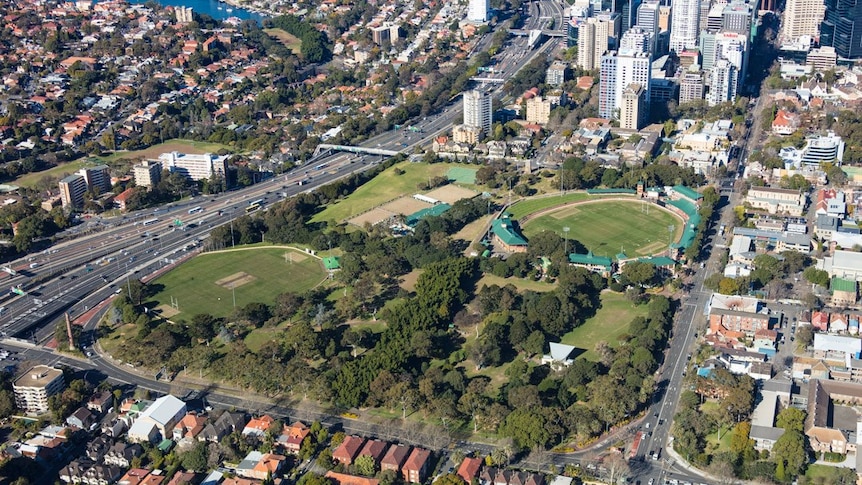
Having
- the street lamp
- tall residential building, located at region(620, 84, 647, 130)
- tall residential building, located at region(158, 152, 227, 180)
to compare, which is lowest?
the street lamp

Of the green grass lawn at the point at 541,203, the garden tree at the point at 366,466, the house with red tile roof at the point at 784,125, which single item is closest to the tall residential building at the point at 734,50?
the house with red tile roof at the point at 784,125

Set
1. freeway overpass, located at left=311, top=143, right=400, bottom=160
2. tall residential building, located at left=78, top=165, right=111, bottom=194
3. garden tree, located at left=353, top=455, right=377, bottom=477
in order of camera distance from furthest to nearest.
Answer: freeway overpass, located at left=311, top=143, right=400, bottom=160 → tall residential building, located at left=78, top=165, right=111, bottom=194 → garden tree, located at left=353, top=455, right=377, bottom=477

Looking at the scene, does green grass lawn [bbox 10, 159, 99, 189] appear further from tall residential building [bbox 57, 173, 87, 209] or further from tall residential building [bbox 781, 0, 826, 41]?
tall residential building [bbox 781, 0, 826, 41]

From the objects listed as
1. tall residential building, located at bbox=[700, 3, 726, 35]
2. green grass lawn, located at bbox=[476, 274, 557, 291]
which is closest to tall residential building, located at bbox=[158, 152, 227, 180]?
green grass lawn, located at bbox=[476, 274, 557, 291]

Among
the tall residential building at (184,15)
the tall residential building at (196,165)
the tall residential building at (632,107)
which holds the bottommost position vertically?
the tall residential building at (196,165)

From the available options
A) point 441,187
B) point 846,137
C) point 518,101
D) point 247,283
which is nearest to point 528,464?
point 247,283

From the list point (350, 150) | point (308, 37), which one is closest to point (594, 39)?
point (350, 150)

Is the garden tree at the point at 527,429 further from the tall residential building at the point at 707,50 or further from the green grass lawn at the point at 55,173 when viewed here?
the tall residential building at the point at 707,50
